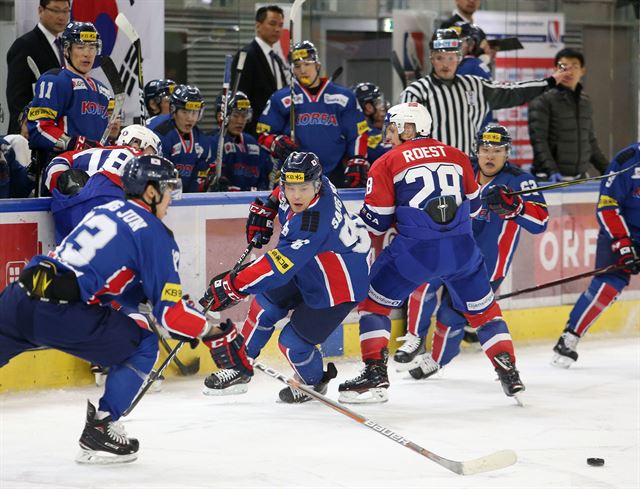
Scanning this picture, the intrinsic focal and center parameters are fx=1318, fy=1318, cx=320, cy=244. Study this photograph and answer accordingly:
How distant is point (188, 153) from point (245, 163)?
18.5 inches

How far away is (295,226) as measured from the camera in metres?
4.81

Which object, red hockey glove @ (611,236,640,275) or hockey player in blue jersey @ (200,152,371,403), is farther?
red hockey glove @ (611,236,640,275)

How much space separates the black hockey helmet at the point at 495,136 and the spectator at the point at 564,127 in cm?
129

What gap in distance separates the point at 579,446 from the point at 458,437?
431 mm

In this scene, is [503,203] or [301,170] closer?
[301,170]

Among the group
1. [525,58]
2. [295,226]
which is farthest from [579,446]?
[525,58]

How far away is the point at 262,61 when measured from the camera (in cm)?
704

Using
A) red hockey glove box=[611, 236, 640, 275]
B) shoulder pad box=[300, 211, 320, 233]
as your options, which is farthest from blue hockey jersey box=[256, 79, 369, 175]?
shoulder pad box=[300, 211, 320, 233]

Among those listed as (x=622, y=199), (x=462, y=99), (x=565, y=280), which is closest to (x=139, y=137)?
(x=462, y=99)

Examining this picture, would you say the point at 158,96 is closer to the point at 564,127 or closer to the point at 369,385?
the point at 369,385

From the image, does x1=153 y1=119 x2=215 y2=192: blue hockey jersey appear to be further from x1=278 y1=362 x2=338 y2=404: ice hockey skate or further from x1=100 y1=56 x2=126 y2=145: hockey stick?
x1=278 y1=362 x2=338 y2=404: ice hockey skate

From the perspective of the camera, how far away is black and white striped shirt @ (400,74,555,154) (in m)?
6.54

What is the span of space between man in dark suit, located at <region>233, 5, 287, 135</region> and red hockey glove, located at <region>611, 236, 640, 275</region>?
2058 mm

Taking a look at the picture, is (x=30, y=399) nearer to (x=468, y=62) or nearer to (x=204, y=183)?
(x=204, y=183)
